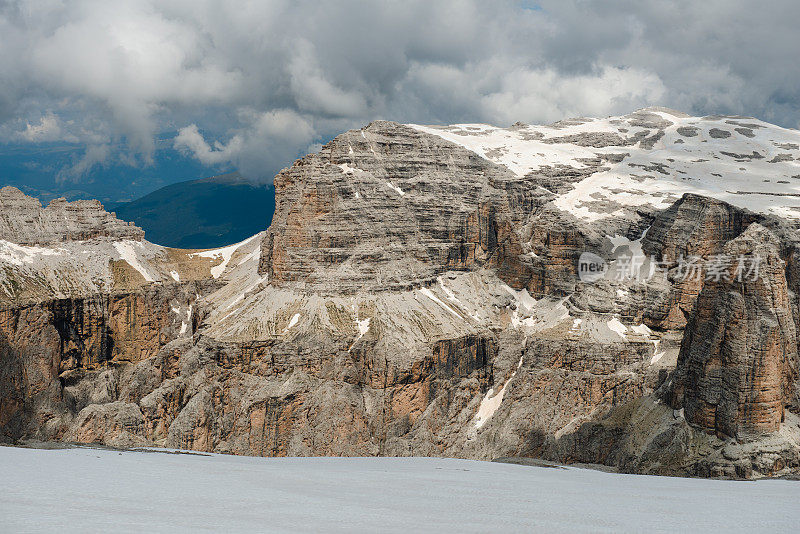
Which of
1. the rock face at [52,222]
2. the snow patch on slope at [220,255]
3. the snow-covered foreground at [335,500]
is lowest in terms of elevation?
the snow-covered foreground at [335,500]

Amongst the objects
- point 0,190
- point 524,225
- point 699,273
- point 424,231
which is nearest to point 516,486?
point 699,273

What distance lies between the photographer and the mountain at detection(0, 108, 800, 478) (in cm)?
4294

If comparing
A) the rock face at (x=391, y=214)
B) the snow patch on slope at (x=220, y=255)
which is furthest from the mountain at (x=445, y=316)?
the snow patch on slope at (x=220, y=255)

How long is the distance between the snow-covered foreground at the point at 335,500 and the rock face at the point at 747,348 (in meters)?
24.9

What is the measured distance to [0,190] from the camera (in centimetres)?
12469

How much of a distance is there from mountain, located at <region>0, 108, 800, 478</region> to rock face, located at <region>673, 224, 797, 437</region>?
0.50 ft

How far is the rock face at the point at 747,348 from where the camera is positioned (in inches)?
1540

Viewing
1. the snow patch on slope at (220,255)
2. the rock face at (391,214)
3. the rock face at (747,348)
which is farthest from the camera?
the snow patch on slope at (220,255)

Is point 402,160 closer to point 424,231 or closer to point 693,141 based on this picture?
point 424,231

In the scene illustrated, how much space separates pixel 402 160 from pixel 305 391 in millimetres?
54758

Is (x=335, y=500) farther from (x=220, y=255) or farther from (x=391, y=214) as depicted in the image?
(x=220, y=255)

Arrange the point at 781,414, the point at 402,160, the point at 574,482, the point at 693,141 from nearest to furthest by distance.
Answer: the point at 574,482 → the point at 781,414 → the point at 402,160 → the point at 693,141

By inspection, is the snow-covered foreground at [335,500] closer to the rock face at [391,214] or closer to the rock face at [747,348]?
the rock face at [747,348]

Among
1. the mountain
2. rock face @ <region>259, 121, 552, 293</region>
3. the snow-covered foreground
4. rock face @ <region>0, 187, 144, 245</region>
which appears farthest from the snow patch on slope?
the snow-covered foreground
